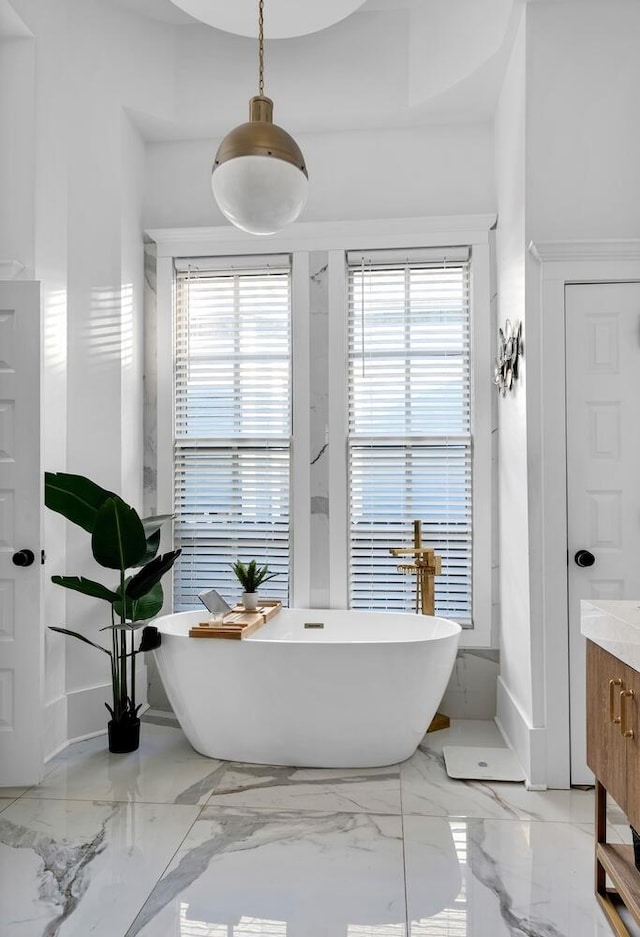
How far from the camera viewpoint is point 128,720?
130 inches

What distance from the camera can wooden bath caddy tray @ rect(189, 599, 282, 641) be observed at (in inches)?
119

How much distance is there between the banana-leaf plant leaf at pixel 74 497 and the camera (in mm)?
3180

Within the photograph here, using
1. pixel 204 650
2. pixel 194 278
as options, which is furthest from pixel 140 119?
pixel 204 650

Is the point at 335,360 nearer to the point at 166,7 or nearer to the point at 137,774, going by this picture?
the point at 166,7

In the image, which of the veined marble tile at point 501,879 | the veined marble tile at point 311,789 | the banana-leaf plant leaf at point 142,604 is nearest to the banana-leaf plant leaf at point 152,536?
the banana-leaf plant leaf at point 142,604

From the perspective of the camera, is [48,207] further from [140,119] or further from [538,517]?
[538,517]

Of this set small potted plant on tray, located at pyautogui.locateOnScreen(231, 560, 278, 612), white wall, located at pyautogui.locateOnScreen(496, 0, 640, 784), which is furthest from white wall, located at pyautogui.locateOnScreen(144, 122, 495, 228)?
small potted plant on tray, located at pyautogui.locateOnScreen(231, 560, 278, 612)

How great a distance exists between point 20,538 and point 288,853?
1.63 metres

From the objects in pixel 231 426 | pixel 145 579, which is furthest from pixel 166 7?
pixel 145 579

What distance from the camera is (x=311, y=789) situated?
285cm

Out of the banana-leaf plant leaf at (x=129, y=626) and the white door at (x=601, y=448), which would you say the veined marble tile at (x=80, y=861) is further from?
the white door at (x=601, y=448)

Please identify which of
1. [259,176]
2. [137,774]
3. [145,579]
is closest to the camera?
[259,176]

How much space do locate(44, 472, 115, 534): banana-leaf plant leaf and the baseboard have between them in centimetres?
208

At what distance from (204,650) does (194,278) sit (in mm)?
2140
